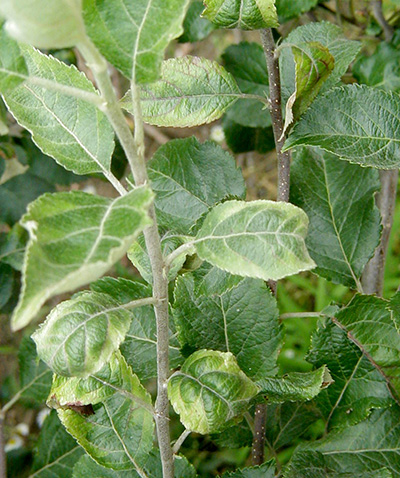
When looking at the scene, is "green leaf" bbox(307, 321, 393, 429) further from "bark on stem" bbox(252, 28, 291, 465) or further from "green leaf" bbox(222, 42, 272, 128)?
"green leaf" bbox(222, 42, 272, 128)

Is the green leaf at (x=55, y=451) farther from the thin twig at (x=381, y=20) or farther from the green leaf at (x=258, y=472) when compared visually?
the thin twig at (x=381, y=20)

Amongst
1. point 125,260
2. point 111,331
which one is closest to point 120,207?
point 111,331

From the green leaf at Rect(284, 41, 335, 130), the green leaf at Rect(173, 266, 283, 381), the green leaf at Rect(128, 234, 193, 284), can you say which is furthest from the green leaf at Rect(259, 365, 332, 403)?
the green leaf at Rect(284, 41, 335, 130)

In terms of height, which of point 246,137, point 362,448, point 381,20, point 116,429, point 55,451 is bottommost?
point 55,451

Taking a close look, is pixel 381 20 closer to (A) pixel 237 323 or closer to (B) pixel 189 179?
(B) pixel 189 179

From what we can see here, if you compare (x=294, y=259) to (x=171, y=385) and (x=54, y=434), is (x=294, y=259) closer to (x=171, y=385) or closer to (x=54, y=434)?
(x=171, y=385)

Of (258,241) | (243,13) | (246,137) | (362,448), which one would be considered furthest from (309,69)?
(246,137)

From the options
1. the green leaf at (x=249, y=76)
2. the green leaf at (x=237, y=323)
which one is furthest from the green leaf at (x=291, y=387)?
the green leaf at (x=249, y=76)
